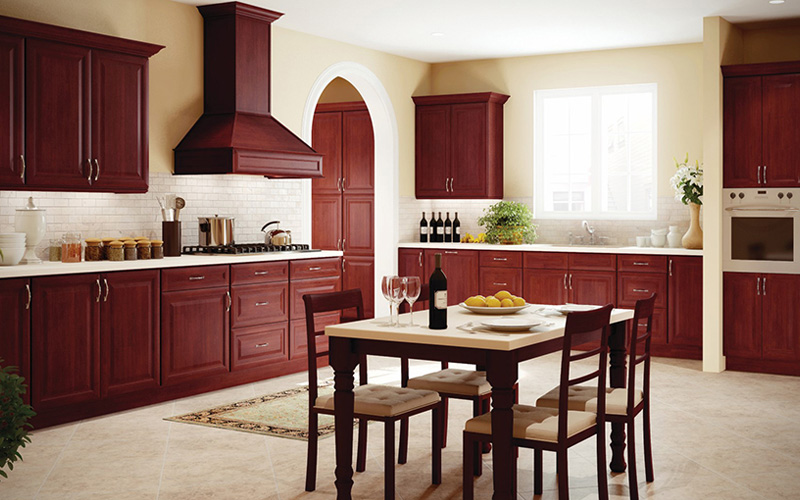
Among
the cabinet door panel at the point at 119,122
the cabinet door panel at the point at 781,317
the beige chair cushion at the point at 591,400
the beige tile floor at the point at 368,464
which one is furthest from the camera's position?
the cabinet door panel at the point at 781,317

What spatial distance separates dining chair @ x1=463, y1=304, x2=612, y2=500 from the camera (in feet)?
11.8

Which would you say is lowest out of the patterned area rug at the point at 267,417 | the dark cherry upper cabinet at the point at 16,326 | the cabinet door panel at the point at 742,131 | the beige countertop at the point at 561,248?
the patterned area rug at the point at 267,417

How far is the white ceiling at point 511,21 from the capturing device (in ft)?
23.1

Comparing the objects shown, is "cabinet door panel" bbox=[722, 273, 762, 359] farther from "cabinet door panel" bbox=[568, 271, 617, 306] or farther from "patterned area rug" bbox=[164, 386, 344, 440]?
"patterned area rug" bbox=[164, 386, 344, 440]

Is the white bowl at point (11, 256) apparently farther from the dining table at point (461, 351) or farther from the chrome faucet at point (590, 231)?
the chrome faucet at point (590, 231)

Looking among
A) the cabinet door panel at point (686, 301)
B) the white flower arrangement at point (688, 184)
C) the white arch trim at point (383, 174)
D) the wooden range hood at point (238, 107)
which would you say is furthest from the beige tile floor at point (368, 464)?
the white arch trim at point (383, 174)

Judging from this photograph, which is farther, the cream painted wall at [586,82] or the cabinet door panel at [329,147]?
the cabinet door panel at [329,147]

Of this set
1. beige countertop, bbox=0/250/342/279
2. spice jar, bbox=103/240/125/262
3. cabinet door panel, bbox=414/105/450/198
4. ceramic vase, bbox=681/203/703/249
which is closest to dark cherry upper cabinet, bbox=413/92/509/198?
cabinet door panel, bbox=414/105/450/198

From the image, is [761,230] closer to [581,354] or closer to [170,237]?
[581,354]

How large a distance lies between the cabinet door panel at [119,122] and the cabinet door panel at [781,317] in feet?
16.4

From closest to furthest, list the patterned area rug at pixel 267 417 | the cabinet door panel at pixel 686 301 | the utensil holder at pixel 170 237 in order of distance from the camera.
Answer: the patterned area rug at pixel 267 417, the utensil holder at pixel 170 237, the cabinet door panel at pixel 686 301

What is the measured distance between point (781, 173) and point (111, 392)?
5.43 metres

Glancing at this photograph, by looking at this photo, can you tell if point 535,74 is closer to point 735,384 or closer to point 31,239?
point 735,384

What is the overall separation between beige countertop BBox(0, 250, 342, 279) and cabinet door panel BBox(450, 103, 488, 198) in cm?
234
